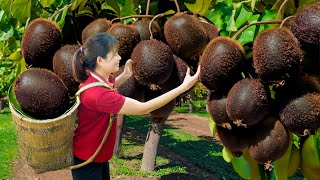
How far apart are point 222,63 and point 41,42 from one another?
0.56 metres

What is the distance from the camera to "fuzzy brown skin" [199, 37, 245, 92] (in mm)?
1126

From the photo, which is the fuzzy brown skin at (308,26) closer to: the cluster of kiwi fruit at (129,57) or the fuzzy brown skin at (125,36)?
the cluster of kiwi fruit at (129,57)

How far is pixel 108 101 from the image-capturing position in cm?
161

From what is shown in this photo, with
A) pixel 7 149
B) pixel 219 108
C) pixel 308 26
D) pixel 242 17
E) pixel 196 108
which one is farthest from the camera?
Answer: pixel 196 108

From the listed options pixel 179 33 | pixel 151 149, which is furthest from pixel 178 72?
pixel 151 149

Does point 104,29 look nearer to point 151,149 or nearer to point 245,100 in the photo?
point 245,100

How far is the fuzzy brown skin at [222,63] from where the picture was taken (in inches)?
44.3

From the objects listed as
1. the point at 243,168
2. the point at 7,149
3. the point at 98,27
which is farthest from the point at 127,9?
the point at 7,149

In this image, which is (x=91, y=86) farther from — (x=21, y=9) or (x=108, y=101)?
(x=21, y=9)

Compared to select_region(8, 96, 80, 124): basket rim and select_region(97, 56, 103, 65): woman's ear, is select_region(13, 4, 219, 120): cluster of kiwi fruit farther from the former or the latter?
select_region(97, 56, 103, 65): woman's ear

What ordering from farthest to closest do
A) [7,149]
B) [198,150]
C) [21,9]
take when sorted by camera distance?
1. [198,150]
2. [7,149]
3. [21,9]

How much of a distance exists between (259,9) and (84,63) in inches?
23.1

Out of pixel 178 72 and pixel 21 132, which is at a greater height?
pixel 178 72

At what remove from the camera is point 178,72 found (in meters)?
1.30
